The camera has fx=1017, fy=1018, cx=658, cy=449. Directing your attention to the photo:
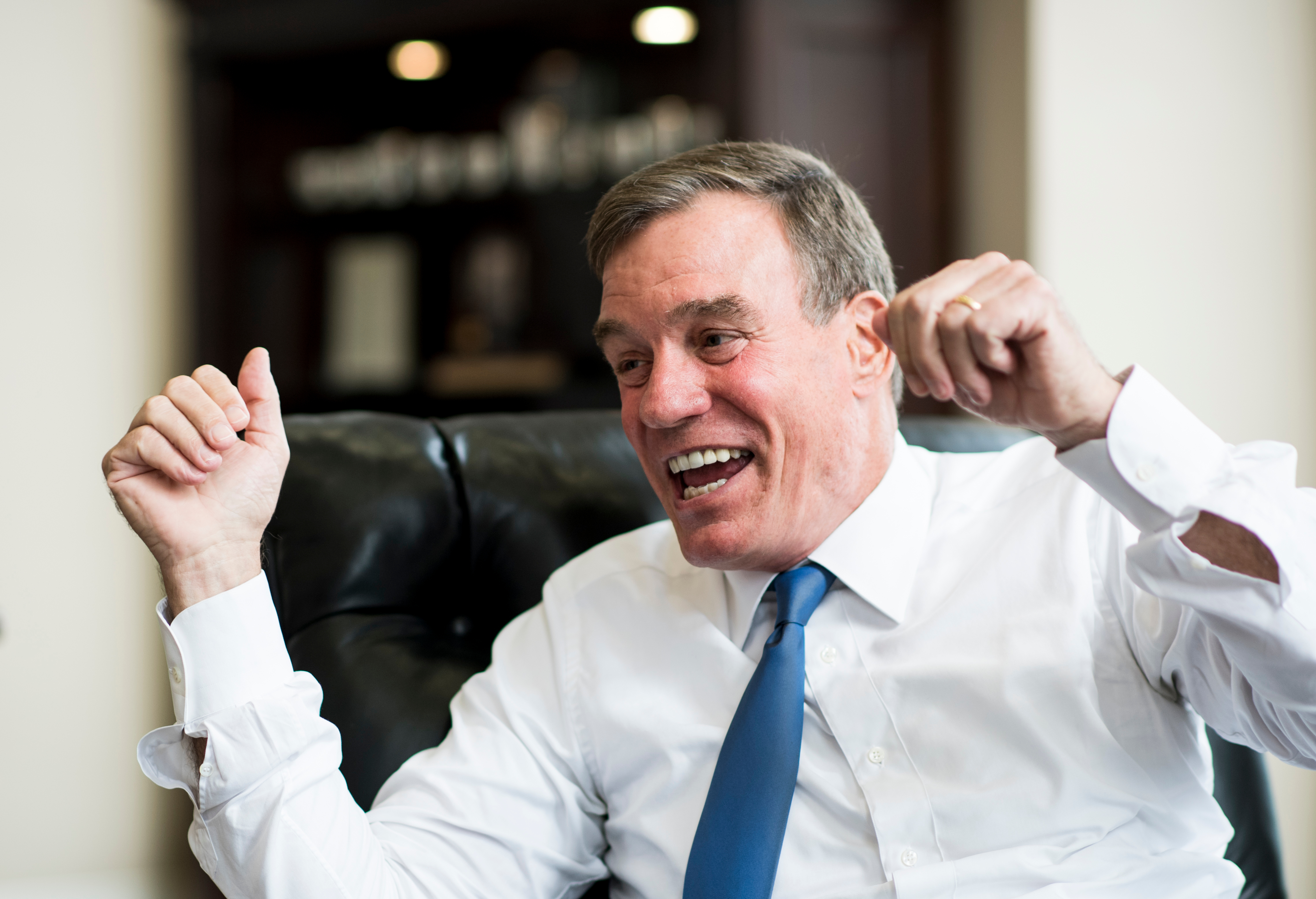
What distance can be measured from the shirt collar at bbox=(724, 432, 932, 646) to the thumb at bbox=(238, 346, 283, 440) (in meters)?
0.52

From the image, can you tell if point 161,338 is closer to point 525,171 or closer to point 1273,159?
point 525,171

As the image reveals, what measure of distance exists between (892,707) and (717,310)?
1.46ft

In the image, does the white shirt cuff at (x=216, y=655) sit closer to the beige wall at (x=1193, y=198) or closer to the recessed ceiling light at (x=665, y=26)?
the beige wall at (x=1193, y=198)

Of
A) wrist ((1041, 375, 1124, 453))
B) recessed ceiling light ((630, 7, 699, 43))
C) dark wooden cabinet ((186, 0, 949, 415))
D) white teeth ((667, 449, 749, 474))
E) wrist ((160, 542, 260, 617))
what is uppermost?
recessed ceiling light ((630, 7, 699, 43))

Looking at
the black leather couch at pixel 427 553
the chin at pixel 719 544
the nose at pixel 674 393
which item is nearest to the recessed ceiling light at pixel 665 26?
the black leather couch at pixel 427 553

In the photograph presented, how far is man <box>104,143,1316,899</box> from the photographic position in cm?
79

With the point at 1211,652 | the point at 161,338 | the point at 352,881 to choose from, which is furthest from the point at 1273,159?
the point at 161,338

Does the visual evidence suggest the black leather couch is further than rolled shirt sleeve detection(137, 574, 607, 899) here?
Yes

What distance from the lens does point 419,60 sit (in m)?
3.34

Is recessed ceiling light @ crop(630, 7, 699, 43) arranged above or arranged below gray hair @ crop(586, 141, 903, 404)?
above

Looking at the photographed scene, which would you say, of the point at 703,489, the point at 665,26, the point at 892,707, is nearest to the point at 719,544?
the point at 703,489

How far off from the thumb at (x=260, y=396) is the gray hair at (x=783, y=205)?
41 centimetres

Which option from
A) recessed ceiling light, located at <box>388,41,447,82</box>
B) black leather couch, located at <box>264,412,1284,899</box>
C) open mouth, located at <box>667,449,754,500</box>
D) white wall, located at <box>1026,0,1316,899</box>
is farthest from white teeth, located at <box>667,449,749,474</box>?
recessed ceiling light, located at <box>388,41,447,82</box>

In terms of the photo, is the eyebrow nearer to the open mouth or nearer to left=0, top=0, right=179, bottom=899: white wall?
the open mouth
